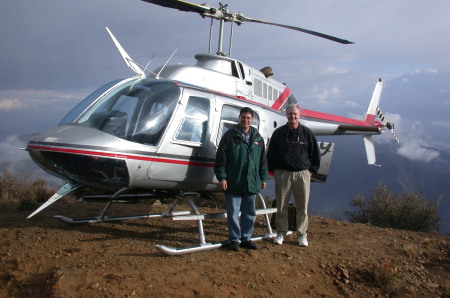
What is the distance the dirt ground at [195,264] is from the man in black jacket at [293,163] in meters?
0.56

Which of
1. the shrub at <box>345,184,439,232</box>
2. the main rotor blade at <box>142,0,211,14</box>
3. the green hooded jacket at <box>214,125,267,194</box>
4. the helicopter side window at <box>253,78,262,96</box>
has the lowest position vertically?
the shrub at <box>345,184,439,232</box>

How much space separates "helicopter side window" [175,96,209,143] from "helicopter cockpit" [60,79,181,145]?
25cm

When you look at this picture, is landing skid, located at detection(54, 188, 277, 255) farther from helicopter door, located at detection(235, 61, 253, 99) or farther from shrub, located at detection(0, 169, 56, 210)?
shrub, located at detection(0, 169, 56, 210)

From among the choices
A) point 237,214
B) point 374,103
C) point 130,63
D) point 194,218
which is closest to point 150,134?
point 194,218

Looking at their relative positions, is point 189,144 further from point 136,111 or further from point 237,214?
point 237,214

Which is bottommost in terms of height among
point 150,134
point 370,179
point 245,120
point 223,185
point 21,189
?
point 370,179

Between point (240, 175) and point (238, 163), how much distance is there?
18 cm

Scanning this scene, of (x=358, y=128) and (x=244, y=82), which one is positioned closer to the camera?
(x=244, y=82)

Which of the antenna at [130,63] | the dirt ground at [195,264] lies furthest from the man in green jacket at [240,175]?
the antenna at [130,63]

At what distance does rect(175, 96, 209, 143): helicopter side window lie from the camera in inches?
238

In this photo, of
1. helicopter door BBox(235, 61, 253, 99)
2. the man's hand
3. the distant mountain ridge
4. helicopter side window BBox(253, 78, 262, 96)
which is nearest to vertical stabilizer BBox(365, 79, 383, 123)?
helicopter side window BBox(253, 78, 262, 96)

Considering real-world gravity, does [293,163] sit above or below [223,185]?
above

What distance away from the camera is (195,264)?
5.08 metres

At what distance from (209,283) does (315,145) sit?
2.81 metres
